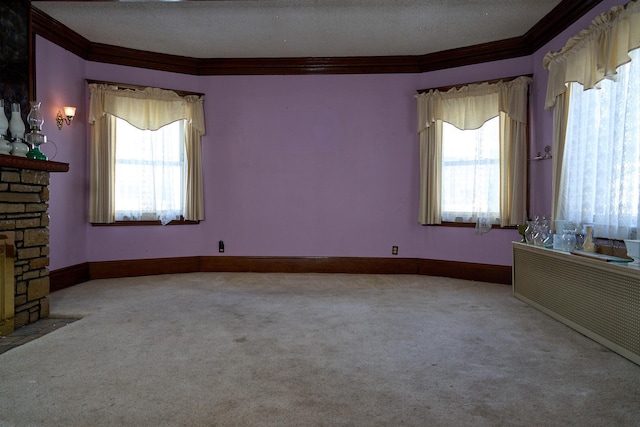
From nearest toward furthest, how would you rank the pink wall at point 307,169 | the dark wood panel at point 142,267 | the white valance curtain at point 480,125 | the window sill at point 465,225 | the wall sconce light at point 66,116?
the wall sconce light at point 66,116 → the white valance curtain at point 480,125 → the window sill at point 465,225 → the dark wood panel at point 142,267 → the pink wall at point 307,169

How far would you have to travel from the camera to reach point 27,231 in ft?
10.7

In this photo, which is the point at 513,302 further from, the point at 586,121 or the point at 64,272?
the point at 64,272

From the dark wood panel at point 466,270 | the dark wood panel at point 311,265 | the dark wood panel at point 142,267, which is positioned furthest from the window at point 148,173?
the dark wood panel at point 466,270

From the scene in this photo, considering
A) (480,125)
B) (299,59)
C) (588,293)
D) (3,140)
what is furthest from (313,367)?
(299,59)

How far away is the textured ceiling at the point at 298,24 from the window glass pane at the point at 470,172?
1.04 meters

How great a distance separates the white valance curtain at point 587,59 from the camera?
119 inches

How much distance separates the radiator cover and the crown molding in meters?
2.30

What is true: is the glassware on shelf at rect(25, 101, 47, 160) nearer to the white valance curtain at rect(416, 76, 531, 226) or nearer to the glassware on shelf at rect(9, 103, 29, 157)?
the glassware on shelf at rect(9, 103, 29, 157)

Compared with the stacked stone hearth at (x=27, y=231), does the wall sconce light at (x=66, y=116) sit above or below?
above

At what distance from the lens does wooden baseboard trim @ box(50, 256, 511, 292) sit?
523cm

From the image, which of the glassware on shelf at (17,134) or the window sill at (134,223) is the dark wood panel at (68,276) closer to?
the window sill at (134,223)

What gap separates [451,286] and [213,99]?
146 inches

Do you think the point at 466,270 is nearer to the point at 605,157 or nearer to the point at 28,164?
the point at 605,157

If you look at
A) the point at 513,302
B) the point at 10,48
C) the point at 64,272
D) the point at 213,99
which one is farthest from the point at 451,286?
the point at 10,48
